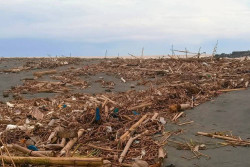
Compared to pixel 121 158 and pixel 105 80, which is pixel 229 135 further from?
pixel 105 80

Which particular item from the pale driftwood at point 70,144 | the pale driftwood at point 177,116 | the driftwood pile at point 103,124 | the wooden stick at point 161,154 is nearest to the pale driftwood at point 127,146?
the driftwood pile at point 103,124


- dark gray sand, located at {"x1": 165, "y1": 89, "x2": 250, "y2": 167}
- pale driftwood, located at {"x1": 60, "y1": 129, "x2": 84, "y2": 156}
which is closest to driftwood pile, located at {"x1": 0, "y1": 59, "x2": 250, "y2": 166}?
pale driftwood, located at {"x1": 60, "y1": 129, "x2": 84, "y2": 156}

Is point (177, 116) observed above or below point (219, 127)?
above

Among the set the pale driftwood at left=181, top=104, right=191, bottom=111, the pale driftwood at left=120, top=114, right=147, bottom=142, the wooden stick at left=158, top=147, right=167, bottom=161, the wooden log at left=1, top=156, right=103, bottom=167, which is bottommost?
the wooden stick at left=158, top=147, right=167, bottom=161

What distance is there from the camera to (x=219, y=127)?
689 cm

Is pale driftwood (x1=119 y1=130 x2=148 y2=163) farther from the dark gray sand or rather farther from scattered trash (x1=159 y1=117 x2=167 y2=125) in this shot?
scattered trash (x1=159 y1=117 x2=167 y2=125)

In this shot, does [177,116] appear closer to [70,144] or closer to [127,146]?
[127,146]

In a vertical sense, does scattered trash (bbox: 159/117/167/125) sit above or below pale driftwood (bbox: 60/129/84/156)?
above

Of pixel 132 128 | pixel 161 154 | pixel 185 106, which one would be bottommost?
pixel 161 154

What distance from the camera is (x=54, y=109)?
29.4ft

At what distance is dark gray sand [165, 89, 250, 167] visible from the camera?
5104 mm

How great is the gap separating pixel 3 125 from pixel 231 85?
23.7ft

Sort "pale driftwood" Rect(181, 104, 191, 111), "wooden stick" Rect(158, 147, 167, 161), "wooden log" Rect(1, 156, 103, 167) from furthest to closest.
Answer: "pale driftwood" Rect(181, 104, 191, 111), "wooden stick" Rect(158, 147, 167, 161), "wooden log" Rect(1, 156, 103, 167)

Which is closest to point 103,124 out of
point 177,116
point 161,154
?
point 161,154
